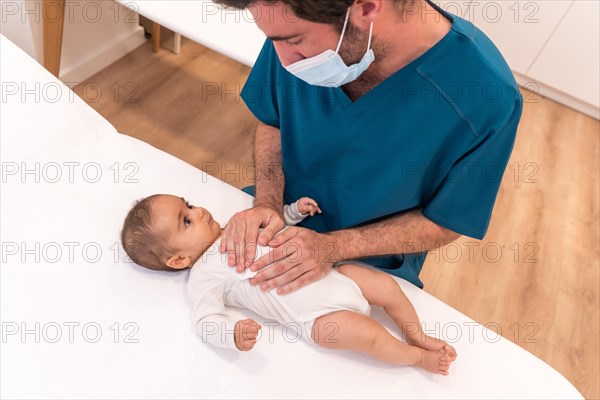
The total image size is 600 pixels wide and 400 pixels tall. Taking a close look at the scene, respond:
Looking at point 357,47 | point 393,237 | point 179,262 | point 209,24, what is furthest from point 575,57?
point 179,262

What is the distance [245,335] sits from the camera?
90 centimetres

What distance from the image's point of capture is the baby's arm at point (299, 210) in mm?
1095

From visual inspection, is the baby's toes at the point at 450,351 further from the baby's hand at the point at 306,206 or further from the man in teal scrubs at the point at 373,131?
the baby's hand at the point at 306,206

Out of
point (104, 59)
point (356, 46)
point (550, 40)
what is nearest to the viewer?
point (356, 46)

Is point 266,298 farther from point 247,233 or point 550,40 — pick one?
point 550,40

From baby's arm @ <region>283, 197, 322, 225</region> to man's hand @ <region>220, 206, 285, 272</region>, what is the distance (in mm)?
51

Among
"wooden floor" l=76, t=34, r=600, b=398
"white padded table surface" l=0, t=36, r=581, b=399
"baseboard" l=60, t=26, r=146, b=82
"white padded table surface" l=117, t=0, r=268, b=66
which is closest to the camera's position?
"white padded table surface" l=0, t=36, r=581, b=399

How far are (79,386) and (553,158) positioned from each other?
244cm

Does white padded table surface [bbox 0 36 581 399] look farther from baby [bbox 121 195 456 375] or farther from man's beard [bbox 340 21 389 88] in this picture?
man's beard [bbox 340 21 389 88]

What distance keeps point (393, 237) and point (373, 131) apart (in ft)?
0.79

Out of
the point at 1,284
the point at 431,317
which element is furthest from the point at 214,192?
the point at 431,317

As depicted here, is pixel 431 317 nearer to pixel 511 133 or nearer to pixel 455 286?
pixel 511 133

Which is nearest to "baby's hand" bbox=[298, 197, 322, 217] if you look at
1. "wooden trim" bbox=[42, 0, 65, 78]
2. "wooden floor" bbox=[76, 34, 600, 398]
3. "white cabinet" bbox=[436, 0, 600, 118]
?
"wooden floor" bbox=[76, 34, 600, 398]

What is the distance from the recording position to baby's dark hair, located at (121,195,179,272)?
3.33 ft
